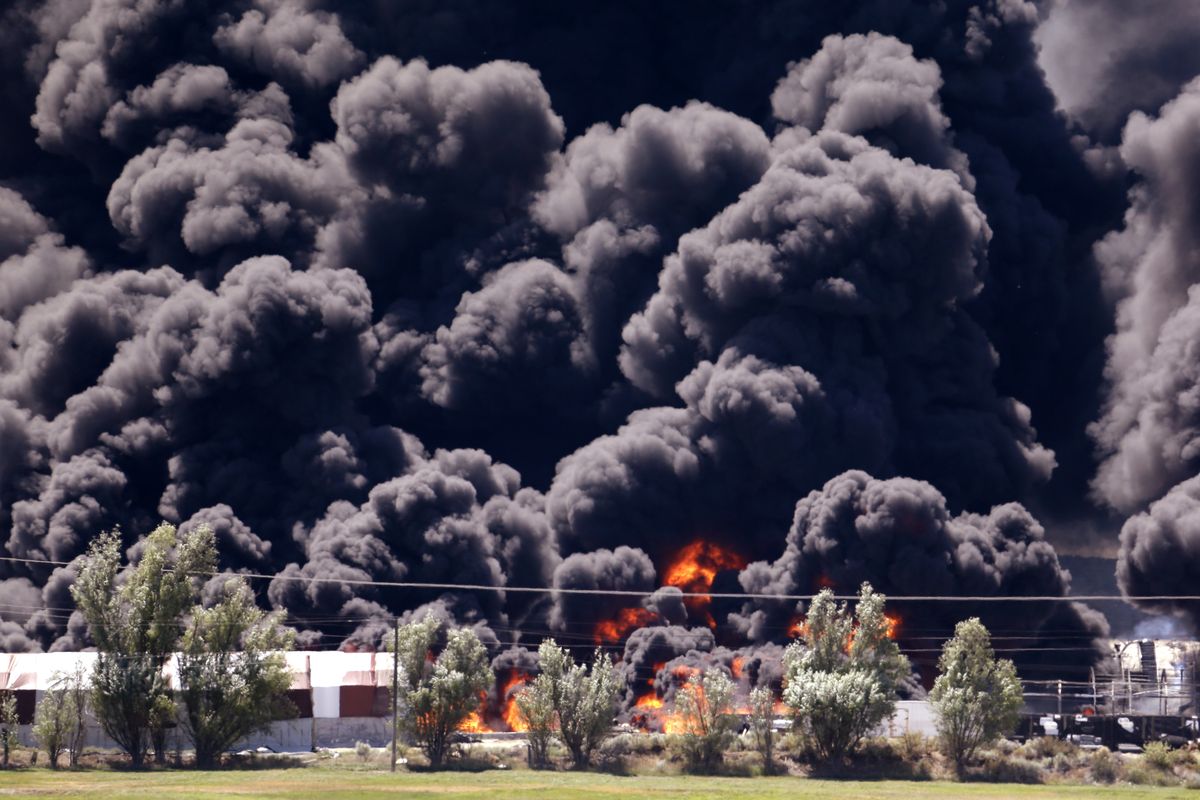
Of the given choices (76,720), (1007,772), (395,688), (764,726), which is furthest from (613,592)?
(76,720)

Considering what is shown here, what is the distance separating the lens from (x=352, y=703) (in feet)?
361

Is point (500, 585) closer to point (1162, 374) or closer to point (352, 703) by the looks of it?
point (352, 703)

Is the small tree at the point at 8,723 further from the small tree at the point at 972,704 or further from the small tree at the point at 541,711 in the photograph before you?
the small tree at the point at 972,704

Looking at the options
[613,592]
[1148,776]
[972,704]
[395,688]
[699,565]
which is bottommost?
[1148,776]

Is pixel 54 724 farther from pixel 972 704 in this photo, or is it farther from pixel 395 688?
pixel 972 704

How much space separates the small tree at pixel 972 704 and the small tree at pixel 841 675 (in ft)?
8.91

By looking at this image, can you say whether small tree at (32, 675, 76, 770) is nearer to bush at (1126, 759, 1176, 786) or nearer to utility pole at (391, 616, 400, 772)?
utility pole at (391, 616, 400, 772)

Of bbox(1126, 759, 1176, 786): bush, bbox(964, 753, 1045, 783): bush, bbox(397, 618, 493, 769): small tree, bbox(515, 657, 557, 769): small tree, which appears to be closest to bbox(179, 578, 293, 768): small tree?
bbox(397, 618, 493, 769): small tree

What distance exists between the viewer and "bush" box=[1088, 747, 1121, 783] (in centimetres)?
9350

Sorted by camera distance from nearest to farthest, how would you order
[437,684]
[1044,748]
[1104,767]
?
[1104,767] < [437,684] < [1044,748]

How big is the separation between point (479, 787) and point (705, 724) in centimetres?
1617

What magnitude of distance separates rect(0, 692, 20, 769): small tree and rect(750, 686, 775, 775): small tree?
123ft

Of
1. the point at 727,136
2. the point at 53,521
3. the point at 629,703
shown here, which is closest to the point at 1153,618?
the point at 629,703

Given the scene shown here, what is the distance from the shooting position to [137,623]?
321 feet
